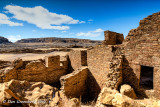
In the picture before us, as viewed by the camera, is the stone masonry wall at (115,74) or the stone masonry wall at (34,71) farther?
the stone masonry wall at (34,71)

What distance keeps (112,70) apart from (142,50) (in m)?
1.86

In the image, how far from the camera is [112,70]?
5105 mm

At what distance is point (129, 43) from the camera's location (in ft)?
17.0

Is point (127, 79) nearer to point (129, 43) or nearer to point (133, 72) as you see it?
point (133, 72)

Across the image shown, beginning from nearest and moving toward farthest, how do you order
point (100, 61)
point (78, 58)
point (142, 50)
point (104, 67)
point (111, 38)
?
point (142, 50)
point (104, 67)
point (100, 61)
point (78, 58)
point (111, 38)

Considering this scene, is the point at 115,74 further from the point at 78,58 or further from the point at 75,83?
the point at 78,58

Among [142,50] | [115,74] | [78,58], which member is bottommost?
[115,74]

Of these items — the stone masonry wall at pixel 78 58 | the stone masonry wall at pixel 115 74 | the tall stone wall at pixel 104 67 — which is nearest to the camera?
the stone masonry wall at pixel 115 74

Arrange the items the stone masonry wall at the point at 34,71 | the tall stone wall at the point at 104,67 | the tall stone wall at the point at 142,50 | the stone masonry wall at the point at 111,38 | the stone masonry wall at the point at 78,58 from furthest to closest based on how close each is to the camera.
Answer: the stone masonry wall at the point at 111,38 → the stone masonry wall at the point at 78,58 → the stone masonry wall at the point at 34,71 → the tall stone wall at the point at 104,67 → the tall stone wall at the point at 142,50

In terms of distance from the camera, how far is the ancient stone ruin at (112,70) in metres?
4.38

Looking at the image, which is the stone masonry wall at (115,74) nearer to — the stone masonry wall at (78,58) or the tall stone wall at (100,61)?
the tall stone wall at (100,61)

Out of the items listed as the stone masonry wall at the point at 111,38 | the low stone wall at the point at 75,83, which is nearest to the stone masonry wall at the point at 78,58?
the low stone wall at the point at 75,83

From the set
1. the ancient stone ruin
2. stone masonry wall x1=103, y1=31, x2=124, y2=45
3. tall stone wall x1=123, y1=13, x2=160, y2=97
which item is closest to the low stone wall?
the ancient stone ruin

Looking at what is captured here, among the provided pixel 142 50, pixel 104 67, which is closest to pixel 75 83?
pixel 104 67
